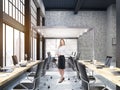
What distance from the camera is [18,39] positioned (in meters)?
10.2

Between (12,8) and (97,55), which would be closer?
(12,8)

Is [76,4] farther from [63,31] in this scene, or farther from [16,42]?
[16,42]

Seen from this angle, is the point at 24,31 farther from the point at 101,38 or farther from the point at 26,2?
the point at 101,38

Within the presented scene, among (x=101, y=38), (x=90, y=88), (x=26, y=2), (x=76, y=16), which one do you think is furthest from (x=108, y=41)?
(x=90, y=88)

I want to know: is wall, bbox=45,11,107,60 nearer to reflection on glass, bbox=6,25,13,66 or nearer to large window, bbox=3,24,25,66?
large window, bbox=3,24,25,66

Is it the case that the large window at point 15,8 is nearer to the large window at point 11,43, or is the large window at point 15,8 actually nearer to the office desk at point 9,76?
the large window at point 11,43

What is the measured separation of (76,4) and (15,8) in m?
9.68

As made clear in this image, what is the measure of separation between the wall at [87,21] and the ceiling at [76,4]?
0.65m

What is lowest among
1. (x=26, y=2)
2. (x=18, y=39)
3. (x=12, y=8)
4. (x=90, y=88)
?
(x=90, y=88)

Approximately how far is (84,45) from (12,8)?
1434 cm

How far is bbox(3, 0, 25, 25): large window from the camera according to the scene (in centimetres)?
772

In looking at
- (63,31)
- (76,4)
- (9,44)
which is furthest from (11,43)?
(76,4)

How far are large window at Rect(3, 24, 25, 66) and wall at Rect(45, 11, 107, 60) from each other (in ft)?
36.4

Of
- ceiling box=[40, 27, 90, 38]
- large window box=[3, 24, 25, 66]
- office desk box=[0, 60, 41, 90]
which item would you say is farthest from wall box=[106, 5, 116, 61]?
office desk box=[0, 60, 41, 90]
